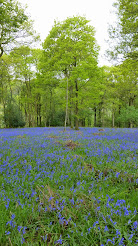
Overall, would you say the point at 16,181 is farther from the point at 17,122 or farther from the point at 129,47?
the point at 17,122

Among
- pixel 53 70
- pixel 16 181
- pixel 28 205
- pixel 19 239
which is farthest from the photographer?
pixel 53 70

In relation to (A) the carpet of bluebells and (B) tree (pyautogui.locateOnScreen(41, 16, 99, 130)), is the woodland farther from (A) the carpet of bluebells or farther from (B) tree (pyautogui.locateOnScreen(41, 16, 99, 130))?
(A) the carpet of bluebells

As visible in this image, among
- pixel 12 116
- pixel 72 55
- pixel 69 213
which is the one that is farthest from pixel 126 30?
pixel 12 116

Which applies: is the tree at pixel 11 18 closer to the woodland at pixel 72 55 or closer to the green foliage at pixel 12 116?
the woodland at pixel 72 55

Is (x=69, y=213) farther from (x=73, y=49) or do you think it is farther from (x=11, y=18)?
(x=73, y=49)

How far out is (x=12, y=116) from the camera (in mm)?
29016

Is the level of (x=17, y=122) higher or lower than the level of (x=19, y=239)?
higher

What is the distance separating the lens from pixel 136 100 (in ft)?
136

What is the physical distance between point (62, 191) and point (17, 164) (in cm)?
255

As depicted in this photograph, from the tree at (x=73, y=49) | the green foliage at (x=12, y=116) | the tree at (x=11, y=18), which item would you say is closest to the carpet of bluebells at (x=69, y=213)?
the tree at (x=11, y=18)

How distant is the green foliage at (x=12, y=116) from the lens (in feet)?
94.3

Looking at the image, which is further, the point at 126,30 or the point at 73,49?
the point at 73,49

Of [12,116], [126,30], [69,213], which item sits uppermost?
A: [126,30]

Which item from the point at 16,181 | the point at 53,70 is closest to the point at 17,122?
the point at 53,70
